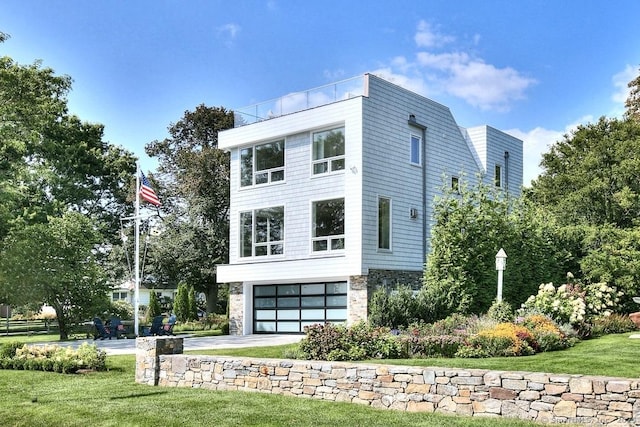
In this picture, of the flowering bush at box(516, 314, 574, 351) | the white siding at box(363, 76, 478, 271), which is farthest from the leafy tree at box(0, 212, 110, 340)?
the flowering bush at box(516, 314, 574, 351)

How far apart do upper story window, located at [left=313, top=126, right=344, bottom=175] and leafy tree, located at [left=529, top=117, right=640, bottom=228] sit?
10.4 meters

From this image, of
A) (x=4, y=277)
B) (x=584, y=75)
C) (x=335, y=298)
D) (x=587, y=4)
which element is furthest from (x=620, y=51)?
(x=4, y=277)

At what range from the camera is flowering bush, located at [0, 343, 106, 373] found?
1341cm

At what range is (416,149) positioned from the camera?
24.6 metres

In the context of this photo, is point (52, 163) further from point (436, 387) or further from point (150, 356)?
point (436, 387)

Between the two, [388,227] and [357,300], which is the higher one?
[388,227]

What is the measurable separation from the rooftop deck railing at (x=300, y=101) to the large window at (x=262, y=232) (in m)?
3.63

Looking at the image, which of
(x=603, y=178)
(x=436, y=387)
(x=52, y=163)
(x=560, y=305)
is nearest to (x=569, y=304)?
(x=560, y=305)

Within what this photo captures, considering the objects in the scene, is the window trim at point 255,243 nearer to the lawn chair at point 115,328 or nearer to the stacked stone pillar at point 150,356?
the lawn chair at point 115,328

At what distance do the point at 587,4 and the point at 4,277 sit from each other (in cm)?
2162

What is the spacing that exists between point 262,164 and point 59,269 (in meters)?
8.86

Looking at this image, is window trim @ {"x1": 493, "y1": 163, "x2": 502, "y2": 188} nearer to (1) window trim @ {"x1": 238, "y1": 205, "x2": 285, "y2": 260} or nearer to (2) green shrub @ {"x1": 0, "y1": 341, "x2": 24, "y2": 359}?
(1) window trim @ {"x1": 238, "y1": 205, "x2": 285, "y2": 260}

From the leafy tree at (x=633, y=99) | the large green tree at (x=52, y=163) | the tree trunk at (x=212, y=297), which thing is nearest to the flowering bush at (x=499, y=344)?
the large green tree at (x=52, y=163)

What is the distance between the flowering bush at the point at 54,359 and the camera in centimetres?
1341
